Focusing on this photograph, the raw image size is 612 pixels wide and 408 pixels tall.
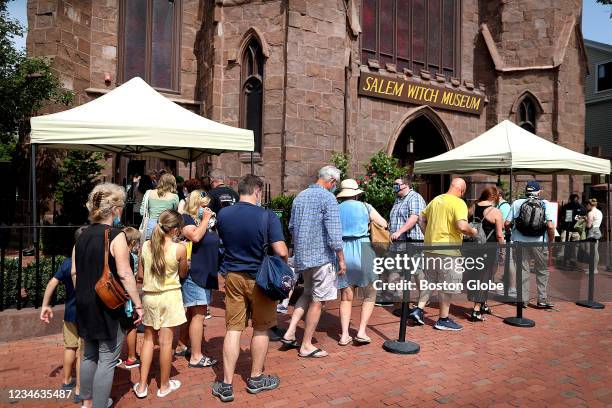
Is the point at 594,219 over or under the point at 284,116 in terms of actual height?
under

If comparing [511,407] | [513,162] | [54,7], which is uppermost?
[54,7]

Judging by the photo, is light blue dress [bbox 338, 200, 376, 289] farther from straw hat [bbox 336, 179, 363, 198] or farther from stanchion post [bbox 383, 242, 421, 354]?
stanchion post [bbox 383, 242, 421, 354]

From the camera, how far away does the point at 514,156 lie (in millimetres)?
7453

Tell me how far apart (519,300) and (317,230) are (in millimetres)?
3253

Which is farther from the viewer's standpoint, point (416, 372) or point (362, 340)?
point (362, 340)

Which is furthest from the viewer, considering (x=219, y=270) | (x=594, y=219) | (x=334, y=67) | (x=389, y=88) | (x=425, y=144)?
(x=425, y=144)

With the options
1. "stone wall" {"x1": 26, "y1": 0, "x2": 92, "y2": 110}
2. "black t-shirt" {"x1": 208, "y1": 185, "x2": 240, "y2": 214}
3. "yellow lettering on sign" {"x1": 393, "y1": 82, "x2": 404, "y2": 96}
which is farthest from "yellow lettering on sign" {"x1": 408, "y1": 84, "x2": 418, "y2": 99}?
"black t-shirt" {"x1": 208, "y1": 185, "x2": 240, "y2": 214}

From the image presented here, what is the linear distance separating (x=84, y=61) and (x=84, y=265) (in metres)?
11.1

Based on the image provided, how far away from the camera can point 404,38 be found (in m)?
15.8

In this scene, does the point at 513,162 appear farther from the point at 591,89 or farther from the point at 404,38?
the point at 591,89

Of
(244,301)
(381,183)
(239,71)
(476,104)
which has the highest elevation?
(476,104)

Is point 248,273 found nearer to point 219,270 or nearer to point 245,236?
point 245,236

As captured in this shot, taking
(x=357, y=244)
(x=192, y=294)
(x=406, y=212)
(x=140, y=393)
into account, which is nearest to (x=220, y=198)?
(x=192, y=294)

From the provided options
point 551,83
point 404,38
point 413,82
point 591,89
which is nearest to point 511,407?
point 413,82
